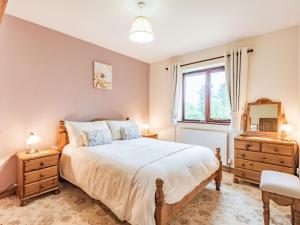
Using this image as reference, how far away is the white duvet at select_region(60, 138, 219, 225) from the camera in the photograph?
1528mm

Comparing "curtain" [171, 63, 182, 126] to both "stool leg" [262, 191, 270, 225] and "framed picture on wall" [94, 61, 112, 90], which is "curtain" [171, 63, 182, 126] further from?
"stool leg" [262, 191, 270, 225]

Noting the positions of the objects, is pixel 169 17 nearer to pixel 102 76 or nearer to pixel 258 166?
pixel 102 76

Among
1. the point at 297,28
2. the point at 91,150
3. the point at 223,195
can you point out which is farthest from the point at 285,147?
the point at 91,150

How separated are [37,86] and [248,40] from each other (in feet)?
11.8

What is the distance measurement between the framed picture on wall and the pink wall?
10 cm

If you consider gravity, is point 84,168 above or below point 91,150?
below

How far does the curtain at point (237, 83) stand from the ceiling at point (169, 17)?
34 centimetres

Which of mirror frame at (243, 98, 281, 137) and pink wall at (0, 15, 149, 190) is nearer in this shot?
pink wall at (0, 15, 149, 190)

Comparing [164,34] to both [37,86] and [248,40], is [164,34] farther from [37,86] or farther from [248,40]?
[37,86]

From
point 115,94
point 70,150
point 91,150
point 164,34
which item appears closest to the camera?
point 91,150

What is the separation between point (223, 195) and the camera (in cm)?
241

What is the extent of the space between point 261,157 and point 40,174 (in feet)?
10.4

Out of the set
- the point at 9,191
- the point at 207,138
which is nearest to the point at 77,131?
the point at 9,191

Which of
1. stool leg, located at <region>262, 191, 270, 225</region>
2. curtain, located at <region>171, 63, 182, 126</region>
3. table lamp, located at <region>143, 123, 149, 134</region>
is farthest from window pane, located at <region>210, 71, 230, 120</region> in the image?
stool leg, located at <region>262, 191, 270, 225</region>
